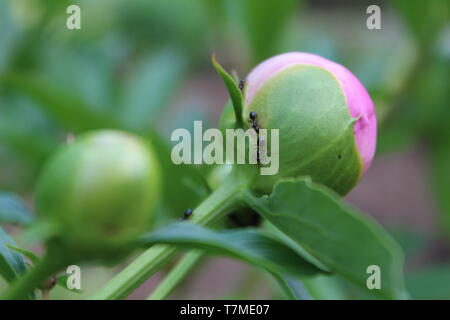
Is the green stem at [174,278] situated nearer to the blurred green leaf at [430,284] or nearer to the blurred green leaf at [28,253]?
the blurred green leaf at [28,253]

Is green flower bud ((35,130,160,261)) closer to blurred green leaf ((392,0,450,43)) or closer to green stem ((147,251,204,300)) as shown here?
green stem ((147,251,204,300))

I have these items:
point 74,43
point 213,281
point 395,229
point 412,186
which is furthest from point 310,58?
point 412,186

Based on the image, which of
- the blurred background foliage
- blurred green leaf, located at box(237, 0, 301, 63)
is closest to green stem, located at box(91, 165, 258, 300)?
the blurred background foliage

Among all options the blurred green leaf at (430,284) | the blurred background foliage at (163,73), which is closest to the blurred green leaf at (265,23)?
the blurred background foliage at (163,73)

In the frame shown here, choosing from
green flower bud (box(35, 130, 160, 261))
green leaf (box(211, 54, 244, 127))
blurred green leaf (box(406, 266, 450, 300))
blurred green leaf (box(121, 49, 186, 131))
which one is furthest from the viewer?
blurred green leaf (box(121, 49, 186, 131))

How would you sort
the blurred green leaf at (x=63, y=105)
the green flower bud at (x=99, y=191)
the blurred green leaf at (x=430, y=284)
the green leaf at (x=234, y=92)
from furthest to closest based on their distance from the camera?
the blurred green leaf at (x=430, y=284) → the blurred green leaf at (x=63, y=105) → the green leaf at (x=234, y=92) → the green flower bud at (x=99, y=191)

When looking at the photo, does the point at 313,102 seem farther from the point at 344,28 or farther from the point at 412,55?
the point at 344,28
